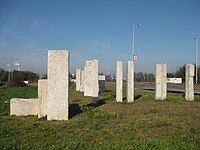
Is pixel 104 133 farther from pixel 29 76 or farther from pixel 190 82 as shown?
pixel 29 76

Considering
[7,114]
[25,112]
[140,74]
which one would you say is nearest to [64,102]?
[25,112]

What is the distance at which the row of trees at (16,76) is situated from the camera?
66.5 meters

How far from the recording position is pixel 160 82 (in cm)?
1808

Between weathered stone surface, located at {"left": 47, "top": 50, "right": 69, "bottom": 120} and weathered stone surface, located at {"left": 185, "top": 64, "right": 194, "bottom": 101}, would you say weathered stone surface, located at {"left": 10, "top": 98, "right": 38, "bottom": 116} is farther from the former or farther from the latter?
weathered stone surface, located at {"left": 185, "top": 64, "right": 194, "bottom": 101}

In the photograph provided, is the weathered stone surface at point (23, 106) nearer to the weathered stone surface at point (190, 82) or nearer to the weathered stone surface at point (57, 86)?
the weathered stone surface at point (57, 86)

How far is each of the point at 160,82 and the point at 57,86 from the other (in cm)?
965

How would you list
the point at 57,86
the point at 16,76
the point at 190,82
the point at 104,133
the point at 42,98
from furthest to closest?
the point at 16,76 → the point at 190,82 → the point at 42,98 → the point at 57,86 → the point at 104,133

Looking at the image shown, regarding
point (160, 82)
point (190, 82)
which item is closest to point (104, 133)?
point (160, 82)

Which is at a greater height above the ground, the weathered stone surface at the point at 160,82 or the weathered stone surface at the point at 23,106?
the weathered stone surface at the point at 160,82

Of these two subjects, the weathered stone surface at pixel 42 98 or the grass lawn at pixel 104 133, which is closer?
the grass lawn at pixel 104 133

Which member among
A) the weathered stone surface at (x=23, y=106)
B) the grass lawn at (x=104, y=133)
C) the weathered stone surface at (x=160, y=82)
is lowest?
the grass lawn at (x=104, y=133)

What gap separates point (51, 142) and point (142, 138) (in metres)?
2.36

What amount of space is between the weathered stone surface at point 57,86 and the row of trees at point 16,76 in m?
57.3

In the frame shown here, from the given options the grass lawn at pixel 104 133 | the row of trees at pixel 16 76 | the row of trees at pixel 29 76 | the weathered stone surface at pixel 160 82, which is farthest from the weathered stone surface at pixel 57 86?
the row of trees at pixel 16 76
